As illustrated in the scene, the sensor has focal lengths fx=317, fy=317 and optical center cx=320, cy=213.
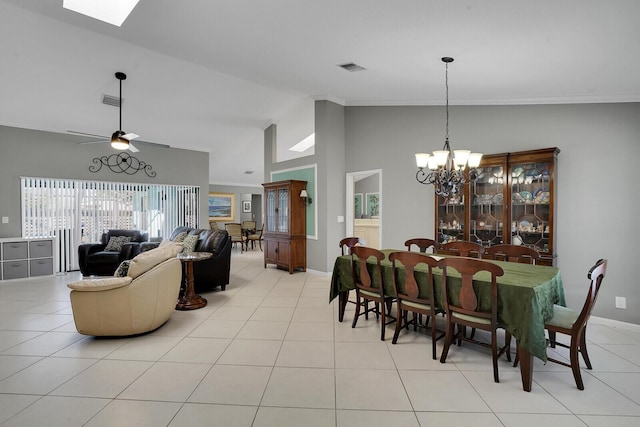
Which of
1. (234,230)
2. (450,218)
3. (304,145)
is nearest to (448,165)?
(450,218)

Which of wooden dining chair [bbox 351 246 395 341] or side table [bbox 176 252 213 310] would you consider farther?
side table [bbox 176 252 213 310]

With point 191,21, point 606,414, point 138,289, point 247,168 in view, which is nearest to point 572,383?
point 606,414

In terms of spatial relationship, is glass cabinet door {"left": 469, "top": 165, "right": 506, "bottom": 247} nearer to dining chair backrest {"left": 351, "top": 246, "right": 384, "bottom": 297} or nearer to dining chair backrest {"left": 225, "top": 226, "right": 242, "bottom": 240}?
dining chair backrest {"left": 351, "top": 246, "right": 384, "bottom": 297}

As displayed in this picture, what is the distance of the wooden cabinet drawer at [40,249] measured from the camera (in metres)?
5.62

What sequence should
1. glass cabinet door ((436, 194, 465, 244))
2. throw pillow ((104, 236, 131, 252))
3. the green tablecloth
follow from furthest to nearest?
1. throw pillow ((104, 236, 131, 252))
2. glass cabinet door ((436, 194, 465, 244))
3. the green tablecloth

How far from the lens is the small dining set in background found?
224 cm

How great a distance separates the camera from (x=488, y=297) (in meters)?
2.45

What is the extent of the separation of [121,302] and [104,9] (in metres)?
3.13

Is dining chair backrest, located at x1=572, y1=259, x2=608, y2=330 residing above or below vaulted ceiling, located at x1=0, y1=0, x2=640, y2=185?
below

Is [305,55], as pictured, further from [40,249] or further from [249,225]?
[249,225]

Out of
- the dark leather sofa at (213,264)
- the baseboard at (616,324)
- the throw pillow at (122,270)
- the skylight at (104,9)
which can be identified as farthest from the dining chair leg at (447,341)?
the skylight at (104,9)

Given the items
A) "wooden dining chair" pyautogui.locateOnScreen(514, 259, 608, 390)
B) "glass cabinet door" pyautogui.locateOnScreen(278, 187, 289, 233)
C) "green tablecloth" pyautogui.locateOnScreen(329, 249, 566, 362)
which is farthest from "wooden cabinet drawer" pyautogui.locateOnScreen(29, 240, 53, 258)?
"wooden dining chair" pyautogui.locateOnScreen(514, 259, 608, 390)

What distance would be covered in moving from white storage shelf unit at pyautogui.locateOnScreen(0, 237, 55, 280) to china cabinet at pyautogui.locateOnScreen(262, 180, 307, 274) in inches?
159

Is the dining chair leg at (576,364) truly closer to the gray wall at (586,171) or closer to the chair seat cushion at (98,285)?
the gray wall at (586,171)
